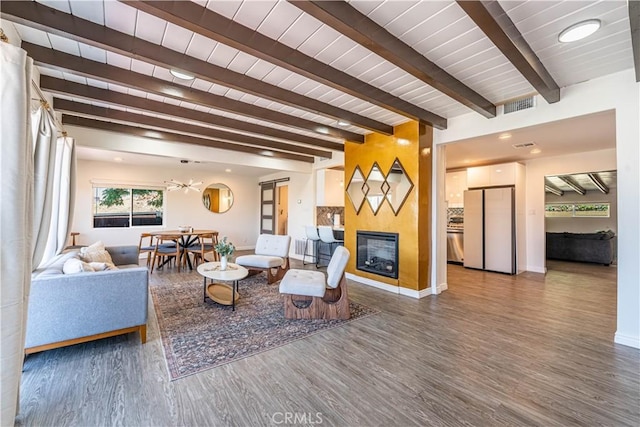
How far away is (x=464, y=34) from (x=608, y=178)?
28.0ft

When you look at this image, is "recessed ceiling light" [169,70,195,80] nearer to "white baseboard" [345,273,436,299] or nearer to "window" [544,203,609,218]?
"white baseboard" [345,273,436,299]

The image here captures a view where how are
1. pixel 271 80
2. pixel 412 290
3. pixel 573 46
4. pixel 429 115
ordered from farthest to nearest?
pixel 412 290 < pixel 429 115 < pixel 271 80 < pixel 573 46

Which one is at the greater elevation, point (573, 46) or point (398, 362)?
point (573, 46)

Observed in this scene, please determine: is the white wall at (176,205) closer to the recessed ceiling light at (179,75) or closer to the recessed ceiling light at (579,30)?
the recessed ceiling light at (179,75)

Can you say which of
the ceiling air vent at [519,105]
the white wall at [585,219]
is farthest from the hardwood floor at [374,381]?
the white wall at [585,219]

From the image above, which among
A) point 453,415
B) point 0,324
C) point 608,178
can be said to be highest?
point 608,178

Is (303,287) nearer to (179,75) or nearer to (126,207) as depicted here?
(179,75)

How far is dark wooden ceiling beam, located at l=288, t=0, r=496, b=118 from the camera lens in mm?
1688

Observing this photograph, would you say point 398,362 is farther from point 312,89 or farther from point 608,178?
point 608,178

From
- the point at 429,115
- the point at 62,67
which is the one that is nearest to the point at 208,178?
the point at 62,67

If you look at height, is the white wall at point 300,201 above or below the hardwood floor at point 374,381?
above

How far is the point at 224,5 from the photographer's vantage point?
177 centimetres

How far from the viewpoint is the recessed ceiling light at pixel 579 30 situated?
1.92 metres

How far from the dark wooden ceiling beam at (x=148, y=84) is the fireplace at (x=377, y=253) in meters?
2.09
